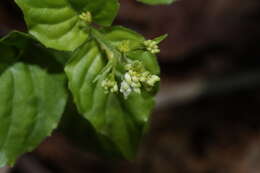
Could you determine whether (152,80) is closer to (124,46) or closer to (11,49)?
(124,46)

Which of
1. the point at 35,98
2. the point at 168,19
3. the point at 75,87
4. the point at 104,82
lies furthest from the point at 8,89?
the point at 168,19

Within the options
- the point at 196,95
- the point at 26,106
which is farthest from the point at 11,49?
Answer: the point at 196,95

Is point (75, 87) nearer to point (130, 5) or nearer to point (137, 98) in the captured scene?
point (137, 98)

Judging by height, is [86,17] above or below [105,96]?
above

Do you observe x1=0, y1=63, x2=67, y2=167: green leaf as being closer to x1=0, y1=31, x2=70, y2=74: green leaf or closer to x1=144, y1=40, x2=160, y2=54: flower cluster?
x1=0, y1=31, x2=70, y2=74: green leaf

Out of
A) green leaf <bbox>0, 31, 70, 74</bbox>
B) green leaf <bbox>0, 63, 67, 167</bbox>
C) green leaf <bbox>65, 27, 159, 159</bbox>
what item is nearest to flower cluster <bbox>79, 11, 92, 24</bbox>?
green leaf <bbox>65, 27, 159, 159</bbox>

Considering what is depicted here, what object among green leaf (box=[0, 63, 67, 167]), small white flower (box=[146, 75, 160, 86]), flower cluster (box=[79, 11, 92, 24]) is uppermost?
flower cluster (box=[79, 11, 92, 24])

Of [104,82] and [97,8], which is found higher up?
[97,8]
